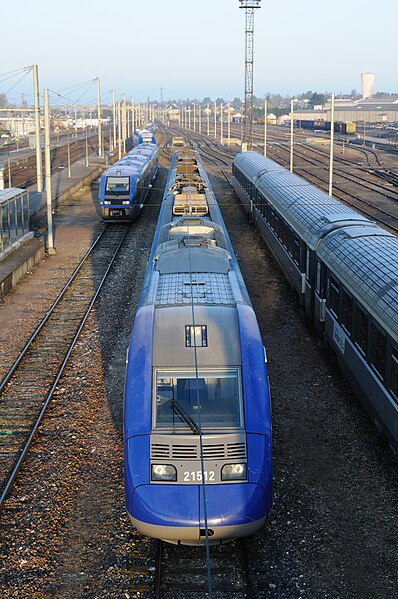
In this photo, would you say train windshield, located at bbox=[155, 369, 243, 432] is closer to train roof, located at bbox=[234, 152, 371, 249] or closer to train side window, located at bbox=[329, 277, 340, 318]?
train side window, located at bbox=[329, 277, 340, 318]

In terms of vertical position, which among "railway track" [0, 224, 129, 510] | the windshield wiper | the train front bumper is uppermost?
the windshield wiper

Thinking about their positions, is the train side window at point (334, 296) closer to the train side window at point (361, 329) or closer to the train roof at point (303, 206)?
the train side window at point (361, 329)

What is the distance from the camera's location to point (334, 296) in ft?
50.3

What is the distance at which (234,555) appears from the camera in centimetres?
943

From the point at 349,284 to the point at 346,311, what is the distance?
2.25 ft

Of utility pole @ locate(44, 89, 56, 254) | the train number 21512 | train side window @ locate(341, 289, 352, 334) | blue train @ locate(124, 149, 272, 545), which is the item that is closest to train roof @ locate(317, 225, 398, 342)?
train side window @ locate(341, 289, 352, 334)

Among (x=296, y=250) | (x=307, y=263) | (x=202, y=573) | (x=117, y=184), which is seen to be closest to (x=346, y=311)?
(x=307, y=263)

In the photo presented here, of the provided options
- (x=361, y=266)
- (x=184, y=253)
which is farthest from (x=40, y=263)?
(x=361, y=266)

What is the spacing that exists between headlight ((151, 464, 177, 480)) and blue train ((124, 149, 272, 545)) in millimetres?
13

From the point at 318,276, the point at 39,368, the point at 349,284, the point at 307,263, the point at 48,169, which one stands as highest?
the point at 48,169

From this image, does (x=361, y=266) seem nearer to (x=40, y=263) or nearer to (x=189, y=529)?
(x=189, y=529)

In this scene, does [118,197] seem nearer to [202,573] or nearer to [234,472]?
[234,472]

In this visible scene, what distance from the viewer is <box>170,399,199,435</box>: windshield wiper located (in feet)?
30.2

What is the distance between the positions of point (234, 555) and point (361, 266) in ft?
21.1
